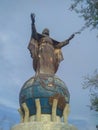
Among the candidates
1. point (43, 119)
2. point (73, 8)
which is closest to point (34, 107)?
point (43, 119)

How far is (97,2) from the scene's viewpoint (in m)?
9.56

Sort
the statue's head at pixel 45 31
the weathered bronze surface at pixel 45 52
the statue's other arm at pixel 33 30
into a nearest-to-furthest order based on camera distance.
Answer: the statue's other arm at pixel 33 30
the weathered bronze surface at pixel 45 52
the statue's head at pixel 45 31

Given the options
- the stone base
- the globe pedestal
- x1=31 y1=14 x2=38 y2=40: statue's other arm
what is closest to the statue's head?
x1=31 y1=14 x2=38 y2=40: statue's other arm

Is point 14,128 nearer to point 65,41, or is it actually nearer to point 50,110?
point 50,110

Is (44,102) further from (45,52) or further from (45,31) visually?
(45,31)

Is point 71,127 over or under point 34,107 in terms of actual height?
under

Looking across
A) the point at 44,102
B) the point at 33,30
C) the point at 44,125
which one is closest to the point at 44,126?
the point at 44,125

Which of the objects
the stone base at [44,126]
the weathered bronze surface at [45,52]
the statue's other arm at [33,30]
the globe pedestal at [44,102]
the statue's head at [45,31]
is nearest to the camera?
the stone base at [44,126]

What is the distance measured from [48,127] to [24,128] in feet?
2.93

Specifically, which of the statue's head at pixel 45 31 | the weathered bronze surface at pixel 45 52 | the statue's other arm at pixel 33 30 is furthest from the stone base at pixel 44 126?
the statue's head at pixel 45 31

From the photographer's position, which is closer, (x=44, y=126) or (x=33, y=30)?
(x=44, y=126)

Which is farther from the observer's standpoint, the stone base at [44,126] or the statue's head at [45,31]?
the statue's head at [45,31]

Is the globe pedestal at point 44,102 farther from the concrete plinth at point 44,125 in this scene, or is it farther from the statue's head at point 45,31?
the statue's head at point 45,31

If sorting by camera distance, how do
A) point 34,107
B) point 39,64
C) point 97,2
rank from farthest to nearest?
point 39,64 → point 34,107 → point 97,2
